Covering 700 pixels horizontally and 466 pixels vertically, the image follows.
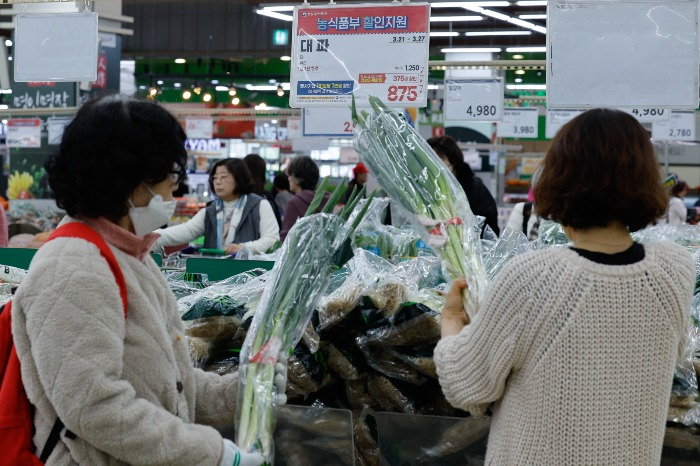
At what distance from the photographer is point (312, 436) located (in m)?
2.33

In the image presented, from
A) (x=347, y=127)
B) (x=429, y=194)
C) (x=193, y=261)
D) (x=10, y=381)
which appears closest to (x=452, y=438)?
(x=429, y=194)

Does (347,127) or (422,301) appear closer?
(422,301)

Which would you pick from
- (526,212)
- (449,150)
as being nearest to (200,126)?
(526,212)

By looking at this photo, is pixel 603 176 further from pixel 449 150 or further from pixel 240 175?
pixel 240 175

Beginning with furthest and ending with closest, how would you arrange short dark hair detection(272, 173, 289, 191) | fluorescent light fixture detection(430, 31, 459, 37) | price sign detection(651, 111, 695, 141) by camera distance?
fluorescent light fixture detection(430, 31, 459, 37) < price sign detection(651, 111, 695, 141) < short dark hair detection(272, 173, 289, 191)

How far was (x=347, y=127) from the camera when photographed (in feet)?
23.7

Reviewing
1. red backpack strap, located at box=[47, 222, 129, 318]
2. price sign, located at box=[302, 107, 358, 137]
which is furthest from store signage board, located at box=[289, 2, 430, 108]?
red backpack strap, located at box=[47, 222, 129, 318]

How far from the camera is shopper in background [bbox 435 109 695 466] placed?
5.61 feet

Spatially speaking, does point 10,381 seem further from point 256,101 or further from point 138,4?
point 256,101

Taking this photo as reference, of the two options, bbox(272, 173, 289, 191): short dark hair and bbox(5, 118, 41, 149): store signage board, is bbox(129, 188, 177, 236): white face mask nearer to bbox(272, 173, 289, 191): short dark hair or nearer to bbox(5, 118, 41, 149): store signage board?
bbox(272, 173, 289, 191): short dark hair

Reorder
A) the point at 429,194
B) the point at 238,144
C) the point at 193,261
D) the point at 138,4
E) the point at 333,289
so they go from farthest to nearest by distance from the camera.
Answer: the point at 238,144
the point at 138,4
the point at 193,261
the point at 333,289
the point at 429,194

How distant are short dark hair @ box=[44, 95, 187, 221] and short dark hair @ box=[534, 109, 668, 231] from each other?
0.75m

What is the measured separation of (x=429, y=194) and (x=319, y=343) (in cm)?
51

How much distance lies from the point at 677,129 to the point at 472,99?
16.6 ft
